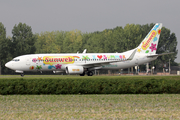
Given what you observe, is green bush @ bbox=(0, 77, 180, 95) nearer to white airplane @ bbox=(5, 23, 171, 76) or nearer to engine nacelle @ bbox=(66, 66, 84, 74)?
engine nacelle @ bbox=(66, 66, 84, 74)

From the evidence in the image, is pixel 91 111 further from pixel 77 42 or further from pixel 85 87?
pixel 77 42

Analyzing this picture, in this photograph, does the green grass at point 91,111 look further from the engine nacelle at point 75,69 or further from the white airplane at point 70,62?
the white airplane at point 70,62

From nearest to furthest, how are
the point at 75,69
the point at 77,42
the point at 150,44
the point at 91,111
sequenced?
1. the point at 91,111
2. the point at 75,69
3. the point at 150,44
4. the point at 77,42

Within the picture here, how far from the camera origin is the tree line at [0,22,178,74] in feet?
300

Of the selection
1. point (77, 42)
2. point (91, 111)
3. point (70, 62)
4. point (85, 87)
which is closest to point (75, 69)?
point (70, 62)

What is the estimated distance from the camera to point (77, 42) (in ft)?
358

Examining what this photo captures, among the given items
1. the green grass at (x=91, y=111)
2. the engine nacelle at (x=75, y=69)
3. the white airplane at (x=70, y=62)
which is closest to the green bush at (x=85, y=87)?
the green grass at (x=91, y=111)

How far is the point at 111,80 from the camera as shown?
21266 mm

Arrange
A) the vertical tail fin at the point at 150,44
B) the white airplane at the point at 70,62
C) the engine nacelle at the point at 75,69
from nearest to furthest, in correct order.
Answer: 1. the engine nacelle at the point at 75,69
2. the white airplane at the point at 70,62
3. the vertical tail fin at the point at 150,44

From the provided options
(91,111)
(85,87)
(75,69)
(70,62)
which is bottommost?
(91,111)

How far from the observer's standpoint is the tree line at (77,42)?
91375 millimetres

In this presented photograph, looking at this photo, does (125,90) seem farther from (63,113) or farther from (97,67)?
(97,67)

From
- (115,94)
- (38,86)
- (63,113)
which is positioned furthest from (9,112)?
(115,94)

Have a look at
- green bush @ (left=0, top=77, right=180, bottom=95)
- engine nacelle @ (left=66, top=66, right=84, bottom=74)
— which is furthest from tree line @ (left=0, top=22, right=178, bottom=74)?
green bush @ (left=0, top=77, right=180, bottom=95)
